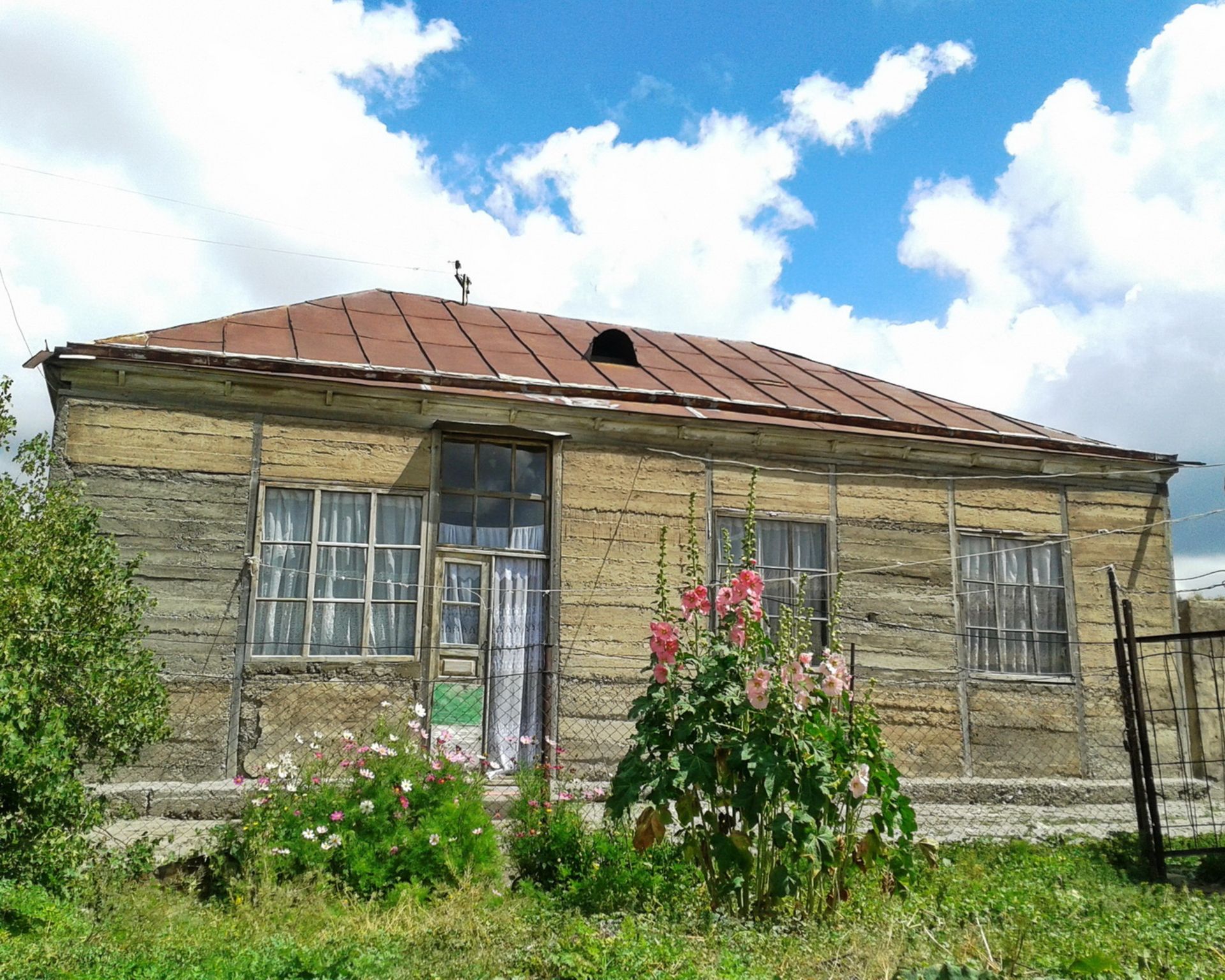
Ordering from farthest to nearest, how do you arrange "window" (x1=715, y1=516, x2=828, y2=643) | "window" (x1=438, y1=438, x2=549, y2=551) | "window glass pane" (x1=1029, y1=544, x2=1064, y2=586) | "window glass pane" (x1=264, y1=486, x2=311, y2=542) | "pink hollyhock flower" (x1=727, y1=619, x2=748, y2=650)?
"window glass pane" (x1=1029, y1=544, x2=1064, y2=586), "window" (x1=715, y1=516, x2=828, y2=643), "window" (x1=438, y1=438, x2=549, y2=551), "window glass pane" (x1=264, y1=486, x2=311, y2=542), "pink hollyhock flower" (x1=727, y1=619, x2=748, y2=650)

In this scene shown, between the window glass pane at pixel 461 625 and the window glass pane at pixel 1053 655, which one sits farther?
the window glass pane at pixel 1053 655

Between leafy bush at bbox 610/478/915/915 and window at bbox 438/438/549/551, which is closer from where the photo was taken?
leafy bush at bbox 610/478/915/915

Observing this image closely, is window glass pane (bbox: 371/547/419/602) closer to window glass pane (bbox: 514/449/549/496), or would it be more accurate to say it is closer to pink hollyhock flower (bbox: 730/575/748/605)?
window glass pane (bbox: 514/449/549/496)

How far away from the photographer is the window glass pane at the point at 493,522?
9836mm

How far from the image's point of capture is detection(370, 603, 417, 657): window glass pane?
9297mm

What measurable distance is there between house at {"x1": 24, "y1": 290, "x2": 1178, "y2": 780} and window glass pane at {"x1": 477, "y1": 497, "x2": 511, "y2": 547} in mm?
23

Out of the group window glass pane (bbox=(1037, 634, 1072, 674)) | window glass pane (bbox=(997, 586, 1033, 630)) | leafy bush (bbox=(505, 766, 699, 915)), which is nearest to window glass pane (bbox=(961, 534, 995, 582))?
window glass pane (bbox=(997, 586, 1033, 630))

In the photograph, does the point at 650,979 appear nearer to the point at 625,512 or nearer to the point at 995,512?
the point at 625,512

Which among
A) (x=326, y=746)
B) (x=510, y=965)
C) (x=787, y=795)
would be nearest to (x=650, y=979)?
(x=510, y=965)

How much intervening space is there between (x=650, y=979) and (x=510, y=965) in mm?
800

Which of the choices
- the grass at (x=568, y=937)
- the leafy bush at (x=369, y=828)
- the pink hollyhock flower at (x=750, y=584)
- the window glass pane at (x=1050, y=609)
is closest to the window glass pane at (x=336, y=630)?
the leafy bush at (x=369, y=828)

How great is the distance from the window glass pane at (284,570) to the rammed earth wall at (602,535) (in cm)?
19

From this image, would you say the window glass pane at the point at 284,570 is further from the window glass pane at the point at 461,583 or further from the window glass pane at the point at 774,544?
the window glass pane at the point at 774,544

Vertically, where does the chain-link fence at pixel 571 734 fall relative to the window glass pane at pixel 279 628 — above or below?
below
